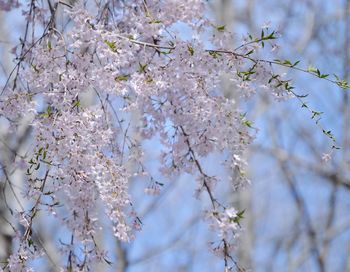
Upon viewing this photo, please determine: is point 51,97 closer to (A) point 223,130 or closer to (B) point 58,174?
(B) point 58,174

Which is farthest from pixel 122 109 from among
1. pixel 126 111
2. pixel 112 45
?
pixel 112 45

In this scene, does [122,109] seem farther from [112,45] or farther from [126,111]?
[112,45]

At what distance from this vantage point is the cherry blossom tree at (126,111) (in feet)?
6.21

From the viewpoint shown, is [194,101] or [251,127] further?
[251,127]

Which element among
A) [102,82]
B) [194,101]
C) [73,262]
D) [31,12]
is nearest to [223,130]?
[194,101]

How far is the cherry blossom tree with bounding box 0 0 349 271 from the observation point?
1.89 metres

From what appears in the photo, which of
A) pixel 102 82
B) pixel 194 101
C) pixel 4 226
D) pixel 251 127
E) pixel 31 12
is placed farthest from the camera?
pixel 4 226

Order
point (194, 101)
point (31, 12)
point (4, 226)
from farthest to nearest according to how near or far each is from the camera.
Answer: point (4, 226) → point (31, 12) → point (194, 101)

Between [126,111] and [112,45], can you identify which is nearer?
[112,45]

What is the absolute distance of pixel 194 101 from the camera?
2.03 meters

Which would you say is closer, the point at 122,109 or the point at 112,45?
the point at 112,45

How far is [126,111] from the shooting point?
2.14 meters

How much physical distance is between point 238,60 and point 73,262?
0.84 meters

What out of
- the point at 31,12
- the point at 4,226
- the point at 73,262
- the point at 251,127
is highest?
the point at 4,226
